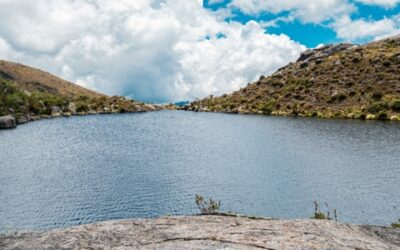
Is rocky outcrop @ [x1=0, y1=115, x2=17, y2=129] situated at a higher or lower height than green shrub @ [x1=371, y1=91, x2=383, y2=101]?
lower

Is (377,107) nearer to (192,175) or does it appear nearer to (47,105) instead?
(192,175)

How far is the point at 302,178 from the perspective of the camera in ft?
171

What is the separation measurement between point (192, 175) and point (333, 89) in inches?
4436

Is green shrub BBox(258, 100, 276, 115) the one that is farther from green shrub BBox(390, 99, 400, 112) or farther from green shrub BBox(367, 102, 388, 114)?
green shrub BBox(390, 99, 400, 112)

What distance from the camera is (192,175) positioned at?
5406 cm

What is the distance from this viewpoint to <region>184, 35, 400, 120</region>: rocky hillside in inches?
5187

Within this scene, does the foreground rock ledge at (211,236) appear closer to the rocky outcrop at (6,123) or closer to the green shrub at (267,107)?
the rocky outcrop at (6,123)

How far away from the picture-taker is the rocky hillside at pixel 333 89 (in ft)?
432

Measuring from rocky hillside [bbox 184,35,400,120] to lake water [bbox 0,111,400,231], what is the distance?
126 feet

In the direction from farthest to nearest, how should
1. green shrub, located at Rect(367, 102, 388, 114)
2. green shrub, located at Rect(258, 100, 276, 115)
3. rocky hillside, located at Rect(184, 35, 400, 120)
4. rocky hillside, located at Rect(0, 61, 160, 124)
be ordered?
green shrub, located at Rect(258, 100, 276, 115)
rocky hillside, located at Rect(0, 61, 160, 124)
rocky hillside, located at Rect(184, 35, 400, 120)
green shrub, located at Rect(367, 102, 388, 114)

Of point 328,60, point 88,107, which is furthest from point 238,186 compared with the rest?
point 328,60

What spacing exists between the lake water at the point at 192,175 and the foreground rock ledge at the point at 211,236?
25.9m

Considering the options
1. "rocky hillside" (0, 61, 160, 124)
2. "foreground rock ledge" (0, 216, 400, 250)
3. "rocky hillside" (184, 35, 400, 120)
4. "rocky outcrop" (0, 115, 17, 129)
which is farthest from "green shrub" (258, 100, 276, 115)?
Result: "foreground rock ledge" (0, 216, 400, 250)

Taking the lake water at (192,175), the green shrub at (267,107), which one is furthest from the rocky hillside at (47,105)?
the green shrub at (267,107)
